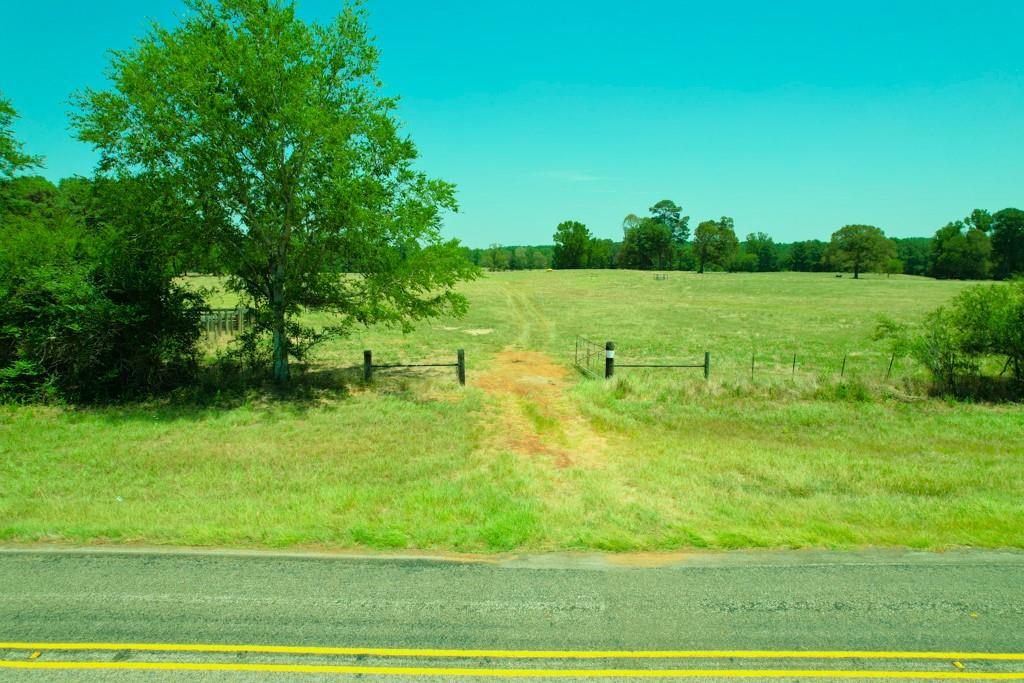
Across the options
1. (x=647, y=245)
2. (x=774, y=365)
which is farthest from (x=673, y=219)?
(x=774, y=365)

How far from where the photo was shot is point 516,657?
526 centimetres

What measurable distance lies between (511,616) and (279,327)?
14516mm

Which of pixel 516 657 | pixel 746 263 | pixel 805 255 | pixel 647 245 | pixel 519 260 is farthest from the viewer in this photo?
pixel 519 260

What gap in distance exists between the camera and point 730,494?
973cm

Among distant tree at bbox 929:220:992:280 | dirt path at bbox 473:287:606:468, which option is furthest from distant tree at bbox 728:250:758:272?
dirt path at bbox 473:287:606:468

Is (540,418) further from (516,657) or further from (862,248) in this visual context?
(862,248)

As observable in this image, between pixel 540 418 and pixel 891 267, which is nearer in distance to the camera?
pixel 540 418

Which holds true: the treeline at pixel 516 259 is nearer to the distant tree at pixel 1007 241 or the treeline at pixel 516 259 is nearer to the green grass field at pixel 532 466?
the distant tree at pixel 1007 241

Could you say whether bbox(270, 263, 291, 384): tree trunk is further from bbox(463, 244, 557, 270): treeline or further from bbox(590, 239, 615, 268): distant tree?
bbox(463, 244, 557, 270): treeline

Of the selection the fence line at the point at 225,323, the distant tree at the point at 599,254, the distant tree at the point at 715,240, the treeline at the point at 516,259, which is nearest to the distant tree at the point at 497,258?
the treeline at the point at 516,259

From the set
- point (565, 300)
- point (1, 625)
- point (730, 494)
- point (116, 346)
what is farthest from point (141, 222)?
point (565, 300)

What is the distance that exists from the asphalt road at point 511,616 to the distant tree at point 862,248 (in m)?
110

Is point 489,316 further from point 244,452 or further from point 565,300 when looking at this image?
point 244,452

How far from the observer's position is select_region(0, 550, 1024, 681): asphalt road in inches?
203
